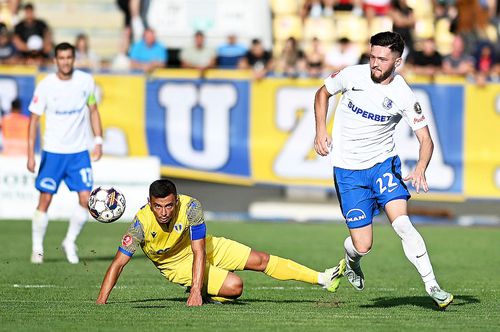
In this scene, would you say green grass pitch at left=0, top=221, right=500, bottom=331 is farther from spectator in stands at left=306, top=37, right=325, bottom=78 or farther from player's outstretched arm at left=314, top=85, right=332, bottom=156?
spectator in stands at left=306, top=37, right=325, bottom=78

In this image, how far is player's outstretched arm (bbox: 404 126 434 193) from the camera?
955cm

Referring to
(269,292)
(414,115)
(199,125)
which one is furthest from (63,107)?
(199,125)

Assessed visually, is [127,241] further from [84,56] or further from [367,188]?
[84,56]

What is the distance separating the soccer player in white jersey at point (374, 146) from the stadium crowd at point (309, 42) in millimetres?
8295

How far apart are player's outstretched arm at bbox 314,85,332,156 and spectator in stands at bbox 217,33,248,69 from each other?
11.9 m

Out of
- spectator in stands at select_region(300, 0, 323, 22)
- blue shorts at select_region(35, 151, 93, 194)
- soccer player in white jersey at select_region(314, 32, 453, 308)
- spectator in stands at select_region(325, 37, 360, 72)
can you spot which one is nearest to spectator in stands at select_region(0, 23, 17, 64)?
spectator in stands at select_region(325, 37, 360, 72)

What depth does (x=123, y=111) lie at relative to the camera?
20.5 m

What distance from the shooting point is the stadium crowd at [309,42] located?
68.4 feet

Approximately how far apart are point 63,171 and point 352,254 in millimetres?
4636

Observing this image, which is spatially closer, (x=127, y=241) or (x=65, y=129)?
(x=127, y=241)

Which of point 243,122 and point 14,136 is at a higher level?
point 243,122

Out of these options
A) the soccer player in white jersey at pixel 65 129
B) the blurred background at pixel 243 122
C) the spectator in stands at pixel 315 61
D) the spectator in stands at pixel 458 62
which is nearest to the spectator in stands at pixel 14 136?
the blurred background at pixel 243 122

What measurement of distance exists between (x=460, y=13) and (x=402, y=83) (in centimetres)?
1640

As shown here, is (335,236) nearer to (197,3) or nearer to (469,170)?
(469,170)
